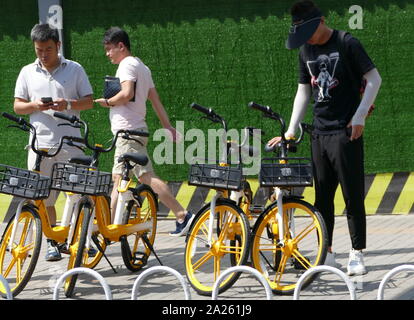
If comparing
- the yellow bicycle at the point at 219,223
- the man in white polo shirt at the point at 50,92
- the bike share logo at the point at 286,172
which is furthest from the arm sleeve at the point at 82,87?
the bike share logo at the point at 286,172

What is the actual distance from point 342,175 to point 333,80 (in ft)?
2.52

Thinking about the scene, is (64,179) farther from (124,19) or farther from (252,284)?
(124,19)

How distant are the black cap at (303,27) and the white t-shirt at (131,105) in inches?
77.9

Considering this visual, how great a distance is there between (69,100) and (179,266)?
1751 millimetres

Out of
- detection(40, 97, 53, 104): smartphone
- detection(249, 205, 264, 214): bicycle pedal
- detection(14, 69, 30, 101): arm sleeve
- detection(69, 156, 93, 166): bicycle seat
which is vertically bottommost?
detection(249, 205, 264, 214): bicycle pedal

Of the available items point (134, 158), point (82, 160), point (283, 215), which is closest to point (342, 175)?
point (283, 215)

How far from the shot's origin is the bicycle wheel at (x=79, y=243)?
26.1 ft

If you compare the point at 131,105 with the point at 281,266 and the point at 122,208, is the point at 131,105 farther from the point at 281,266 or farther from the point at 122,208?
the point at 281,266

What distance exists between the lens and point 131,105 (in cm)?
983

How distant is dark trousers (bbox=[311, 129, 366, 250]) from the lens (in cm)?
850

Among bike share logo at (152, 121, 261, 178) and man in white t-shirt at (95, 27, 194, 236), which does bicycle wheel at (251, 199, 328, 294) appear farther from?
bike share logo at (152, 121, 261, 178)

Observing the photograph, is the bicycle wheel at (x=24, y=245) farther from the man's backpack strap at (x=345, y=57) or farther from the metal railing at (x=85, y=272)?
the man's backpack strap at (x=345, y=57)

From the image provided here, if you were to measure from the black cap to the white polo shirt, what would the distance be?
2.00 m

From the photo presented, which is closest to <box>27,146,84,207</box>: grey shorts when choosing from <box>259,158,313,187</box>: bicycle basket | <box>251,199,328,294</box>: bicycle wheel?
<box>251,199,328,294</box>: bicycle wheel
